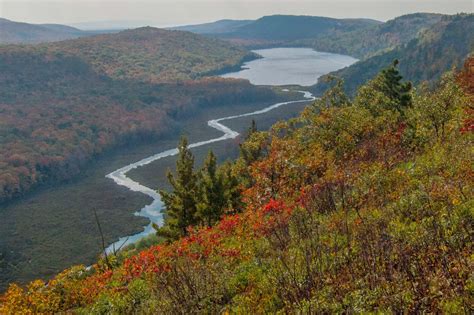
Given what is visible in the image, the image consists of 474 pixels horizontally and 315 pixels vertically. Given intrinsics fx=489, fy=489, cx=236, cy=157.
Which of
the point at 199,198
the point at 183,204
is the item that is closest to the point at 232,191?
the point at 199,198

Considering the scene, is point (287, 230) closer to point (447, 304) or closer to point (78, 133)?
point (447, 304)

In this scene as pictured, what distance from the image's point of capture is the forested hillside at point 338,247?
1412cm

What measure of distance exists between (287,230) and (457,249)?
31.8 ft

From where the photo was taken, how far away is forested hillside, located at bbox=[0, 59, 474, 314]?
1412cm

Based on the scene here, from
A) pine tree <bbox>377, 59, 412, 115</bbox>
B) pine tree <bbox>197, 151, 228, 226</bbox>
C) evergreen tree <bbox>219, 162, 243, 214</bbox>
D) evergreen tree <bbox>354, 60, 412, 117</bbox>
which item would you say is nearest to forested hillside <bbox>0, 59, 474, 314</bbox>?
evergreen tree <bbox>219, 162, 243, 214</bbox>

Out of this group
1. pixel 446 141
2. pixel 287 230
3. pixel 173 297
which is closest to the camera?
pixel 173 297

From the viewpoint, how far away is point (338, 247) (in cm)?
1839

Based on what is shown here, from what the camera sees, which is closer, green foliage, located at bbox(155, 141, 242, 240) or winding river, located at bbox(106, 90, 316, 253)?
green foliage, located at bbox(155, 141, 242, 240)

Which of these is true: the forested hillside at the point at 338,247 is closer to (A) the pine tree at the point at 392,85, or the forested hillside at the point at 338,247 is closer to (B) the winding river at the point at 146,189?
(A) the pine tree at the point at 392,85

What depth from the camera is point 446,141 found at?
30062mm

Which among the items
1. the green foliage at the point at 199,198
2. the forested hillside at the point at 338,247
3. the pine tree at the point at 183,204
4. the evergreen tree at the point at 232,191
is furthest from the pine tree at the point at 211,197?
the forested hillside at the point at 338,247

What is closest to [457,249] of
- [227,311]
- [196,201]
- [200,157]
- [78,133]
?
[227,311]

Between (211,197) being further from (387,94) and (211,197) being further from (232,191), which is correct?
(387,94)

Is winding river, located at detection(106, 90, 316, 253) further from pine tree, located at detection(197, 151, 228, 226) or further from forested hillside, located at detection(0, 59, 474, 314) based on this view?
forested hillside, located at detection(0, 59, 474, 314)
